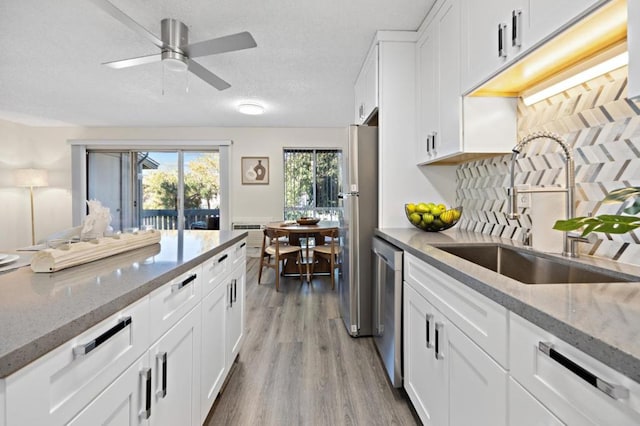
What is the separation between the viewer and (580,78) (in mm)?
1247

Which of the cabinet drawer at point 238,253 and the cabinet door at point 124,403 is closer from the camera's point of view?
the cabinet door at point 124,403

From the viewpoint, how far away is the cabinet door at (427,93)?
203 centimetres

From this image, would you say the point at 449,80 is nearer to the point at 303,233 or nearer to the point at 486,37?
the point at 486,37

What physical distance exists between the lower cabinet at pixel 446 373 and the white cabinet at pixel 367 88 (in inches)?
62.4

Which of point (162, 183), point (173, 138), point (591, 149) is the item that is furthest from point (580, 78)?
point (162, 183)

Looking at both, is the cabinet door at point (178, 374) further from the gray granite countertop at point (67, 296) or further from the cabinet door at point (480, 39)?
the cabinet door at point (480, 39)

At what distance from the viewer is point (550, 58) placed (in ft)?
4.03

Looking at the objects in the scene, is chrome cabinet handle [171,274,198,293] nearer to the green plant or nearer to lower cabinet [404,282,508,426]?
lower cabinet [404,282,508,426]

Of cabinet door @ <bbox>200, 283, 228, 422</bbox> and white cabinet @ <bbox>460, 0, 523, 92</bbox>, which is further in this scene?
cabinet door @ <bbox>200, 283, 228, 422</bbox>

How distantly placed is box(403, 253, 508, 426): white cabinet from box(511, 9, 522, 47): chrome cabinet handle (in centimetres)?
95

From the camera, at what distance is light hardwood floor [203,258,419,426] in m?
1.55

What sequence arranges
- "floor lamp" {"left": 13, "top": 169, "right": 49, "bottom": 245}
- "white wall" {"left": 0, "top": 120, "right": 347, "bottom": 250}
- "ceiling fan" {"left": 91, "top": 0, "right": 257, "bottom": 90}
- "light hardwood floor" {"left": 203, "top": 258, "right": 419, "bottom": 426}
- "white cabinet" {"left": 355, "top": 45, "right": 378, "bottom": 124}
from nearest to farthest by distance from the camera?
"light hardwood floor" {"left": 203, "top": 258, "right": 419, "bottom": 426} → "ceiling fan" {"left": 91, "top": 0, "right": 257, "bottom": 90} → "white cabinet" {"left": 355, "top": 45, "right": 378, "bottom": 124} → "floor lamp" {"left": 13, "top": 169, "right": 49, "bottom": 245} → "white wall" {"left": 0, "top": 120, "right": 347, "bottom": 250}

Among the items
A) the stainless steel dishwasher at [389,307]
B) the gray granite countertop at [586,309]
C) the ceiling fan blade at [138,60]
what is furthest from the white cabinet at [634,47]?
the ceiling fan blade at [138,60]

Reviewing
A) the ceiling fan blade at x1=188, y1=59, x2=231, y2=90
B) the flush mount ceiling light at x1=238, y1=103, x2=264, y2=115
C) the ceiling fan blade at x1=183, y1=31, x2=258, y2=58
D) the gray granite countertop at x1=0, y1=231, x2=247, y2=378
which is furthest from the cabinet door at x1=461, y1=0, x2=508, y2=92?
the flush mount ceiling light at x1=238, y1=103, x2=264, y2=115
